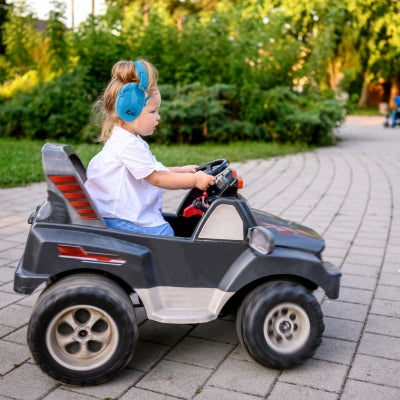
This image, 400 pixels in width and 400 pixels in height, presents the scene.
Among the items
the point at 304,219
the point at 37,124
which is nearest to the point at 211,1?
the point at 37,124

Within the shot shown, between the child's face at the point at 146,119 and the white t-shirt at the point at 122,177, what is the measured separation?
41mm

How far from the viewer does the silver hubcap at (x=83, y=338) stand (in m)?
2.46

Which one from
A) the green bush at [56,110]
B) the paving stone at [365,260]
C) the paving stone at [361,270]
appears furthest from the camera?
the green bush at [56,110]

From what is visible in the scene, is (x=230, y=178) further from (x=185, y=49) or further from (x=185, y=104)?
(x=185, y=49)

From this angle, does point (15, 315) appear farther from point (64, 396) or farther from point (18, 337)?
point (64, 396)

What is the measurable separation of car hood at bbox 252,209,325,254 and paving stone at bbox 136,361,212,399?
28.3 inches

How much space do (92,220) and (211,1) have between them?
31.0m

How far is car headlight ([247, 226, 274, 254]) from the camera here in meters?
2.50

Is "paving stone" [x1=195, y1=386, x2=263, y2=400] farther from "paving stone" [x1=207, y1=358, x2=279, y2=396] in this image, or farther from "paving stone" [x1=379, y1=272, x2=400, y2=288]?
"paving stone" [x1=379, y1=272, x2=400, y2=288]

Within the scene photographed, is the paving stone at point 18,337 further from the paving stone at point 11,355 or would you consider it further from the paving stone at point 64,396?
the paving stone at point 64,396

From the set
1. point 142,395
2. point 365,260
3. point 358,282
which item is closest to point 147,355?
point 142,395

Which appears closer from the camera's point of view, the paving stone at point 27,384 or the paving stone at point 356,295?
the paving stone at point 27,384

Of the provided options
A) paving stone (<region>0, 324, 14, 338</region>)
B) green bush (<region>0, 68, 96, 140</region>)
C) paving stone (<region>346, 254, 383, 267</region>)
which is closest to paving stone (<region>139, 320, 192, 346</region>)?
paving stone (<region>0, 324, 14, 338</region>)

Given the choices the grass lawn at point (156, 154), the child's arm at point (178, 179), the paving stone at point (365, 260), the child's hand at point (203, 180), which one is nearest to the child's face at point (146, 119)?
the child's arm at point (178, 179)
